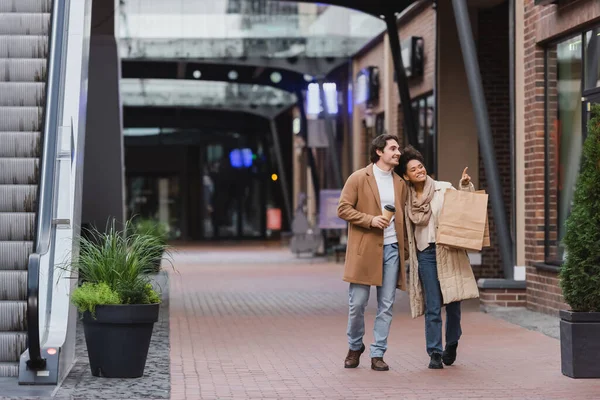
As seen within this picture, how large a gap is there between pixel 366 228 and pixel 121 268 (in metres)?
1.96

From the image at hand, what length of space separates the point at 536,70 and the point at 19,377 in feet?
27.3

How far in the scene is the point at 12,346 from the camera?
8953 mm

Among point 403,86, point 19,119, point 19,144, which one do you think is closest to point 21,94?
point 19,119

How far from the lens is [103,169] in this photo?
56.4 ft

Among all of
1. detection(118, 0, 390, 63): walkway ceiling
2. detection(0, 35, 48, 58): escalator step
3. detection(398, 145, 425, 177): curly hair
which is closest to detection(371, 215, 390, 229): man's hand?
detection(398, 145, 425, 177): curly hair

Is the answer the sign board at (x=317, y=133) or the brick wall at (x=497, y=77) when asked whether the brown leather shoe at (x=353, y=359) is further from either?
the sign board at (x=317, y=133)

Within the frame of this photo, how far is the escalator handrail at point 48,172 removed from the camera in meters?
7.74

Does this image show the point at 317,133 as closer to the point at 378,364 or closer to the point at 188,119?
the point at 188,119

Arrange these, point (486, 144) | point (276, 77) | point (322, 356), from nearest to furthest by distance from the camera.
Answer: point (322, 356) < point (486, 144) < point (276, 77)

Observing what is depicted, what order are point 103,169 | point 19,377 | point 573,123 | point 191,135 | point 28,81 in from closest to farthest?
1. point 19,377
2. point 28,81
3. point 573,123
4. point 103,169
5. point 191,135

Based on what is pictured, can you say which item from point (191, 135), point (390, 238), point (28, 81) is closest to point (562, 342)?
point (390, 238)

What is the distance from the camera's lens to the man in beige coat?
9641mm

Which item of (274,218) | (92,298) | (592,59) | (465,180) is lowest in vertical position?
(274,218)

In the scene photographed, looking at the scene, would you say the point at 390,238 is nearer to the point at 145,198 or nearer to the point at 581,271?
the point at 581,271
